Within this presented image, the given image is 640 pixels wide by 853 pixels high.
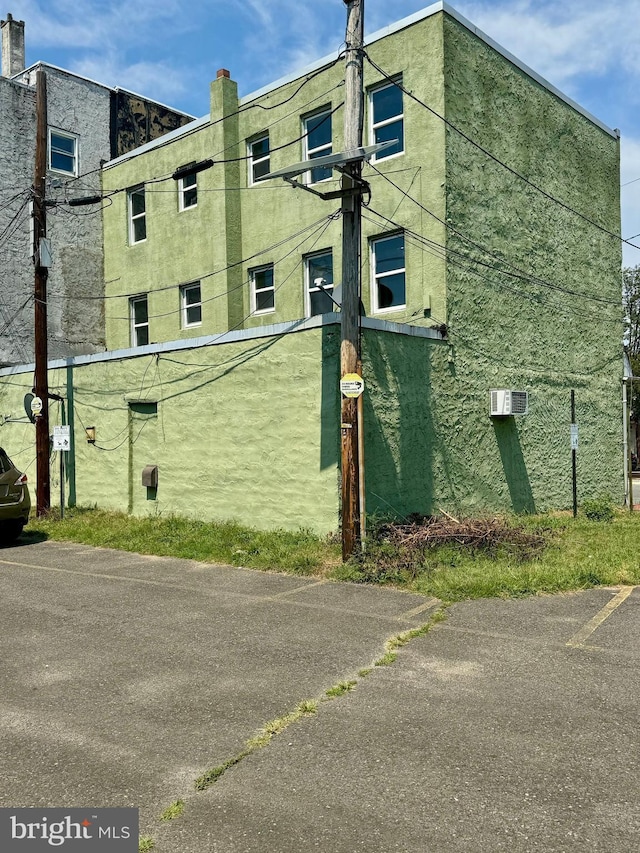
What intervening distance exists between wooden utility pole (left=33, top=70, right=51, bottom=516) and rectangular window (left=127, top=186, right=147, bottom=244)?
195 inches

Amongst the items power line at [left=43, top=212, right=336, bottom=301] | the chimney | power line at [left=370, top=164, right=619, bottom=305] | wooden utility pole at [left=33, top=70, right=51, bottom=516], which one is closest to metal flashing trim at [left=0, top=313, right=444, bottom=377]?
wooden utility pole at [left=33, top=70, right=51, bottom=516]

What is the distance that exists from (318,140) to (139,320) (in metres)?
7.76

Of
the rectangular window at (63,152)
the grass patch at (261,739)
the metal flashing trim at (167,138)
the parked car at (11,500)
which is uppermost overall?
the rectangular window at (63,152)

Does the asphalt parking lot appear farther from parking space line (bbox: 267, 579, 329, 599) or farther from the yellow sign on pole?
the yellow sign on pole

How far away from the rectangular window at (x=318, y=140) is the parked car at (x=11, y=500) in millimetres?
8925

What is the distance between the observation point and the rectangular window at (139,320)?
2106 cm

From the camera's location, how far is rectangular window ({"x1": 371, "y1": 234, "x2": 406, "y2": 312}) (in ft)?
49.7

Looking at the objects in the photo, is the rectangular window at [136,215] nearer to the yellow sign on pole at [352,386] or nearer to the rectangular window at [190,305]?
the rectangular window at [190,305]

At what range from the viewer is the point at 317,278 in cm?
1658

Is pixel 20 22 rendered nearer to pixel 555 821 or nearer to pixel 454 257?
pixel 454 257

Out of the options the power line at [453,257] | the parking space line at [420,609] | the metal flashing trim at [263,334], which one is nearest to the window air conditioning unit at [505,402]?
the metal flashing trim at [263,334]

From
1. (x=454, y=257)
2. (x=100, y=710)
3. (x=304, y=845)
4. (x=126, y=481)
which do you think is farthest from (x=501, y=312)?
(x=304, y=845)

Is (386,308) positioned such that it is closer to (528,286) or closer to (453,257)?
(453,257)

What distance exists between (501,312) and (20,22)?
59.2 feet
